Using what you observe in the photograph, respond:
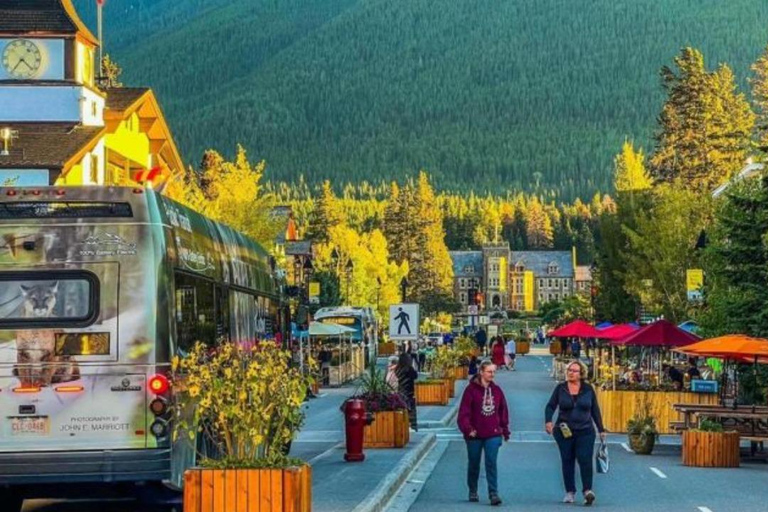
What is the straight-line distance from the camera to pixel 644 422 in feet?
98.2

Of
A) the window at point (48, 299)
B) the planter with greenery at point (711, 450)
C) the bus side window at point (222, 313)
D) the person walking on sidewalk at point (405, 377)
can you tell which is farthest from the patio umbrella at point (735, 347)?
the window at point (48, 299)

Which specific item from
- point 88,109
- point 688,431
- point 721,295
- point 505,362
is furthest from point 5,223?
point 505,362

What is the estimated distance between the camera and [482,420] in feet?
65.6

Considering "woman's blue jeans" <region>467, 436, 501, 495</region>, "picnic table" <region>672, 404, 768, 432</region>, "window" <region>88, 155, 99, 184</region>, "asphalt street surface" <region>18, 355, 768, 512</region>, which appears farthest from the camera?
"window" <region>88, 155, 99, 184</region>

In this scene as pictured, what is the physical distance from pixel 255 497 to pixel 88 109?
42590mm

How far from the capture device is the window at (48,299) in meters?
16.0

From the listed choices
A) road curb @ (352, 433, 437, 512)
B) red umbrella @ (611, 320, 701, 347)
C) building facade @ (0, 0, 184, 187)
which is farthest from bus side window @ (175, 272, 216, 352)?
building facade @ (0, 0, 184, 187)

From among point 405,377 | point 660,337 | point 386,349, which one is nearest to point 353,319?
point 386,349

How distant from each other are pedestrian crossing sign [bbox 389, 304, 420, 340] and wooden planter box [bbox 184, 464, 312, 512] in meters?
21.6

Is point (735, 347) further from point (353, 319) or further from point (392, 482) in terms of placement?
point (353, 319)

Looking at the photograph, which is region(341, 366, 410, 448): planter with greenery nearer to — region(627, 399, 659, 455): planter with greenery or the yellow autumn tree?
region(627, 399, 659, 455): planter with greenery

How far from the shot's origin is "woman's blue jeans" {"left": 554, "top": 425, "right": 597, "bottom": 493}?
19562mm

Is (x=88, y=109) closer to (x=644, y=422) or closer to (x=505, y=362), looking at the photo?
(x=644, y=422)

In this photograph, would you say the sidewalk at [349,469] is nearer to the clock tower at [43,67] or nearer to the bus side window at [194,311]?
the bus side window at [194,311]
